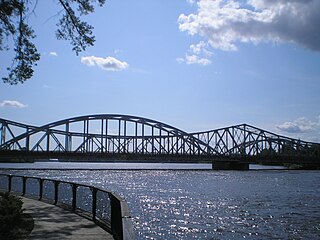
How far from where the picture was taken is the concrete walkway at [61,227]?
1258 cm

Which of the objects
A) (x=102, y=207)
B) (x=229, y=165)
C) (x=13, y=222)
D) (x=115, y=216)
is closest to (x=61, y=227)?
(x=13, y=222)

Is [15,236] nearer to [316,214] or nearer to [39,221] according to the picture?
[39,221]

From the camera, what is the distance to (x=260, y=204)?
→ 4084 cm

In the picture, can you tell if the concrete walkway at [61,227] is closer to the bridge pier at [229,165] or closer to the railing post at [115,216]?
the railing post at [115,216]

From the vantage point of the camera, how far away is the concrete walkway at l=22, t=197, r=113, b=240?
12578 millimetres

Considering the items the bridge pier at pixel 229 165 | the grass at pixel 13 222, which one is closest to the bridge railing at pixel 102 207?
the grass at pixel 13 222

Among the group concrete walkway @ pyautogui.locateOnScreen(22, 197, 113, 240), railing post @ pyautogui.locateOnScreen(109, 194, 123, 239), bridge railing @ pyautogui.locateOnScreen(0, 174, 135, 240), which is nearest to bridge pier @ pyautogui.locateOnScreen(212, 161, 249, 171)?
bridge railing @ pyautogui.locateOnScreen(0, 174, 135, 240)

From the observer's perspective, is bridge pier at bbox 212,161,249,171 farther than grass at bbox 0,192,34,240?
Yes

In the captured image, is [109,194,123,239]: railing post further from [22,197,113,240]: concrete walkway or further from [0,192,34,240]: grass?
[0,192,34,240]: grass

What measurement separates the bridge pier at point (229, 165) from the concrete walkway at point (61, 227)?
148508 millimetres

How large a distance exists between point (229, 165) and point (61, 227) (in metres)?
154

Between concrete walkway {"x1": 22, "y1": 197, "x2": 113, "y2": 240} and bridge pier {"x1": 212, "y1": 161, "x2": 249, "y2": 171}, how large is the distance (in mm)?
148508

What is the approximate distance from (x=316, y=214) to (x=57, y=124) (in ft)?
490

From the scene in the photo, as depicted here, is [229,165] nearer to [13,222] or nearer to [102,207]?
[102,207]
